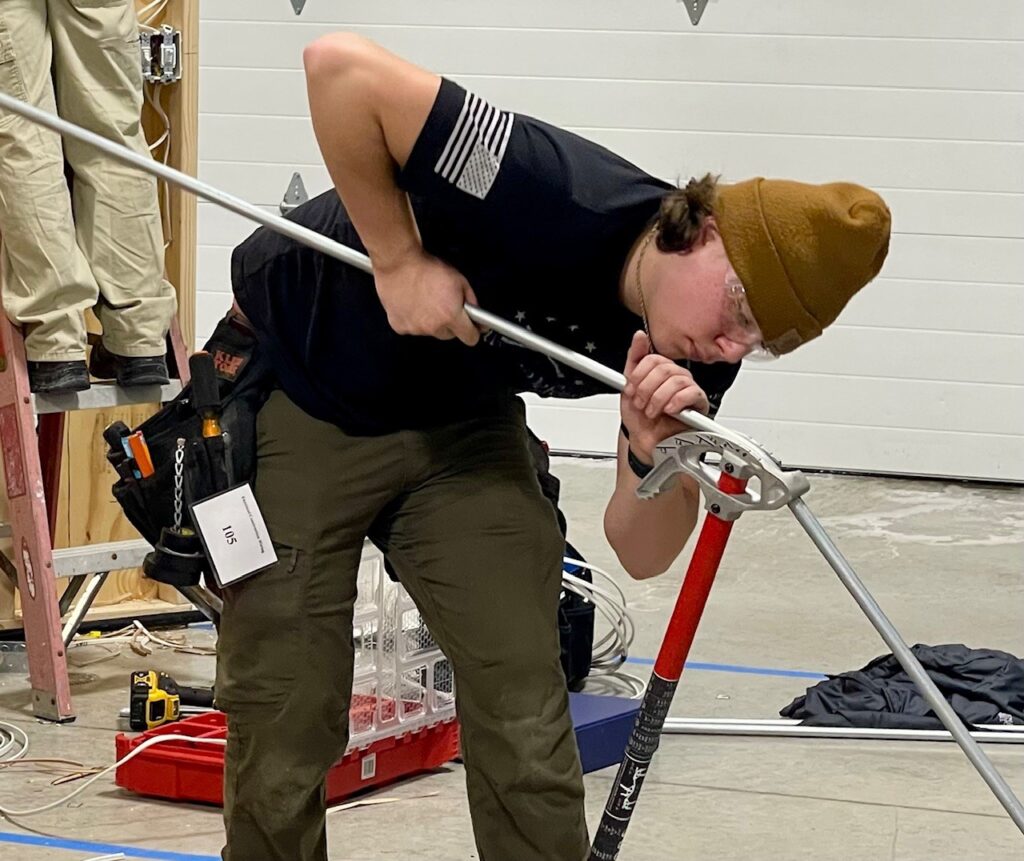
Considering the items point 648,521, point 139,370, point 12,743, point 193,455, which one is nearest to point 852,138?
point 139,370

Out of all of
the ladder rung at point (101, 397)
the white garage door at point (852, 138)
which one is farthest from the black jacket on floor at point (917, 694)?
the white garage door at point (852, 138)

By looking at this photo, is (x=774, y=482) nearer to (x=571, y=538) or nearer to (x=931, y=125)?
(x=571, y=538)

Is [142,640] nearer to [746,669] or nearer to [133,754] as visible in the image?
[133,754]

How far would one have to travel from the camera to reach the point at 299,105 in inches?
284

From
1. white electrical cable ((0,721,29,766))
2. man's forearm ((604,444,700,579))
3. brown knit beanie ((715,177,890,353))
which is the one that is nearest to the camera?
brown knit beanie ((715,177,890,353))

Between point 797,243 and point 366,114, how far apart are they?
53 cm

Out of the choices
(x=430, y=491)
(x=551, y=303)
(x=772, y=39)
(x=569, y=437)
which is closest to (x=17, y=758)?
(x=430, y=491)

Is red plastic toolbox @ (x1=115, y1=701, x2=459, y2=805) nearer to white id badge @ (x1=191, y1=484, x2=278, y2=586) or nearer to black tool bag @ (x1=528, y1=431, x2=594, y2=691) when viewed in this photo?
black tool bag @ (x1=528, y1=431, x2=594, y2=691)

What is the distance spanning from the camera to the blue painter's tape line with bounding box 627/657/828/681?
4180 millimetres

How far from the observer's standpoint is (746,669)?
4223 mm

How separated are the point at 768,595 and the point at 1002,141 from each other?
2665mm

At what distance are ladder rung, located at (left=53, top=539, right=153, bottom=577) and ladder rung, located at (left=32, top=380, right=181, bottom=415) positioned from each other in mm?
340

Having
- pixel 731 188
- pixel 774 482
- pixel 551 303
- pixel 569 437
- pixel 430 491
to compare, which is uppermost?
pixel 731 188

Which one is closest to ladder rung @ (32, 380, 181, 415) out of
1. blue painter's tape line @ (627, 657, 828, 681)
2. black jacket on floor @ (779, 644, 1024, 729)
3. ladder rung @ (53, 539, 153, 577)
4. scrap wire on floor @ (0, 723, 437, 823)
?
ladder rung @ (53, 539, 153, 577)
